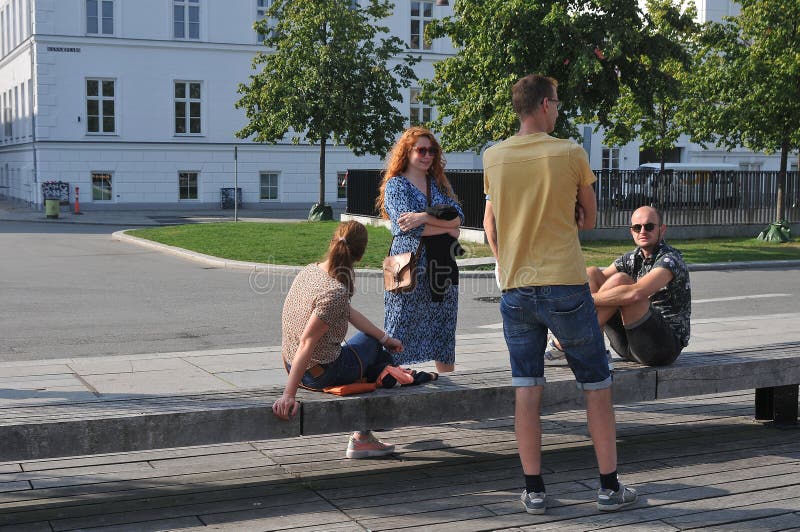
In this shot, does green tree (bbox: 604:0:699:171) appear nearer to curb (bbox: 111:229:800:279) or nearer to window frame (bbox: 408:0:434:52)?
curb (bbox: 111:229:800:279)

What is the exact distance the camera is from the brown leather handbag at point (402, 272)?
5918mm

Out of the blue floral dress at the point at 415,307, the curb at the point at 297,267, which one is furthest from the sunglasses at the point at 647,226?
the curb at the point at 297,267

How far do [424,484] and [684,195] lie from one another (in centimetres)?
2034

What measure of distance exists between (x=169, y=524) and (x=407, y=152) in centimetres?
260

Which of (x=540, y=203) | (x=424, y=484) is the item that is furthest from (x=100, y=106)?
(x=540, y=203)

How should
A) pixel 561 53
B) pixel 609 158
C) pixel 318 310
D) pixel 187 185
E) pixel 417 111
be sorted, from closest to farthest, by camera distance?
pixel 318 310
pixel 561 53
pixel 187 185
pixel 417 111
pixel 609 158

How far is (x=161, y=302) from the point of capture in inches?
524

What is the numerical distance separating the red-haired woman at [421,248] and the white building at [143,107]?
35.8 m

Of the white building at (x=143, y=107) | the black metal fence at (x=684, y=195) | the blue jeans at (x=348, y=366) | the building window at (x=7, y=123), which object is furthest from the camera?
the building window at (x=7, y=123)

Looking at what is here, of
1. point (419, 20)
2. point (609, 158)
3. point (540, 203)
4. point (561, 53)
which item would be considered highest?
point (419, 20)

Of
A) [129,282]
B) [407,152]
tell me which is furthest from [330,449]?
[129,282]

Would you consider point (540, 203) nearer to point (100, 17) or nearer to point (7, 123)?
point (100, 17)

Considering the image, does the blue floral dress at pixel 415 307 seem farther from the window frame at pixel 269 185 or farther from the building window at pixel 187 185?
the window frame at pixel 269 185

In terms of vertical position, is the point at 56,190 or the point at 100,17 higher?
the point at 100,17
